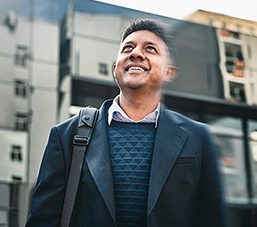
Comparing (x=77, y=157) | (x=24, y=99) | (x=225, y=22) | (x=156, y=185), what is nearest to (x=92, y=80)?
(x=24, y=99)

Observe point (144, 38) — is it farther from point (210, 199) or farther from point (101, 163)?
point (210, 199)

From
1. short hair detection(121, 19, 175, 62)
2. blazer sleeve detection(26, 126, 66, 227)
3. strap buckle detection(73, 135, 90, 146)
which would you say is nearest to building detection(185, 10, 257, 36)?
short hair detection(121, 19, 175, 62)

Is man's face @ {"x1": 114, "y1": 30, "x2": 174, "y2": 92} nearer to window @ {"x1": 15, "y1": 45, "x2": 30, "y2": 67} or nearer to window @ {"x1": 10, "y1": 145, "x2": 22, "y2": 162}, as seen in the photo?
window @ {"x1": 10, "y1": 145, "x2": 22, "y2": 162}

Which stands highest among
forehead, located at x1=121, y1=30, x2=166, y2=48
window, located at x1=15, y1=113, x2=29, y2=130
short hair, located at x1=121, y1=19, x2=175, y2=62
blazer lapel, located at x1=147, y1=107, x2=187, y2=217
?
window, located at x1=15, y1=113, x2=29, y2=130

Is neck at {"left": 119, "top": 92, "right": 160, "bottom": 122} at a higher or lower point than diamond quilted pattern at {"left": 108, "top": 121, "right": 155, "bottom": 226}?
higher

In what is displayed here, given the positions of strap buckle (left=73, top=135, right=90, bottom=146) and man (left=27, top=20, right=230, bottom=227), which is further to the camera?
strap buckle (left=73, top=135, right=90, bottom=146)

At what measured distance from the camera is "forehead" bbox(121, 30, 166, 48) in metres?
2.34

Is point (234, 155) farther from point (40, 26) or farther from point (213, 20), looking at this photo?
point (40, 26)

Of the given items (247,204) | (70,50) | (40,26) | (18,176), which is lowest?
(247,204)

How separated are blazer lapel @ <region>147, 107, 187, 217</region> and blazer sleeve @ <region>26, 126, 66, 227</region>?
0.50 metres

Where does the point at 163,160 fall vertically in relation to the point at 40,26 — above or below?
below

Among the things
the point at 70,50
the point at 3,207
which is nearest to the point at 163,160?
the point at 3,207

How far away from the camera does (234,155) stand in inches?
404

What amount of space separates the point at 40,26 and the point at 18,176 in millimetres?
3461
